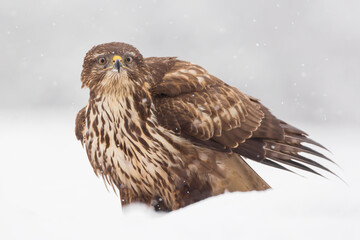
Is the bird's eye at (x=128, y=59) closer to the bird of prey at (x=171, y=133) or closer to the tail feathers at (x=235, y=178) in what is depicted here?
the bird of prey at (x=171, y=133)

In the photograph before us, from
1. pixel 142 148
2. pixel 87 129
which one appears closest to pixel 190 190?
pixel 142 148

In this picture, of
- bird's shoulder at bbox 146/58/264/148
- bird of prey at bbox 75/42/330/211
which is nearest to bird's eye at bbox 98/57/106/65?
bird of prey at bbox 75/42/330/211

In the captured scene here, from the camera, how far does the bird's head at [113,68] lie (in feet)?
19.9

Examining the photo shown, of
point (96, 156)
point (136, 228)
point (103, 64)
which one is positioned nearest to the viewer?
point (136, 228)

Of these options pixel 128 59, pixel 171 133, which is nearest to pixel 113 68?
pixel 128 59

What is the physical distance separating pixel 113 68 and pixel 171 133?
87 centimetres

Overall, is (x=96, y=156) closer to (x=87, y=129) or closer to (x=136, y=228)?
(x=87, y=129)

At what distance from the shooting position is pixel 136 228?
5309 millimetres

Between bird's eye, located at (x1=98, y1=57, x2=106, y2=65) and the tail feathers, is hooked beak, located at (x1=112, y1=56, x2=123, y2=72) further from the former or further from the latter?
the tail feathers

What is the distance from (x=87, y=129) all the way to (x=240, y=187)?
173 centimetres

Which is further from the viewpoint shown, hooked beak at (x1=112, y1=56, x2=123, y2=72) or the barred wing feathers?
the barred wing feathers

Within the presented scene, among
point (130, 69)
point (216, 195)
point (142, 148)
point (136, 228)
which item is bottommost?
point (136, 228)

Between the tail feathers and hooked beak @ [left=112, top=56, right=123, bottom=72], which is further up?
hooked beak @ [left=112, top=56, right=123, bottom=72]

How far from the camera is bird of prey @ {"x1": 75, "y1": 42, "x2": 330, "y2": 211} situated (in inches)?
243
